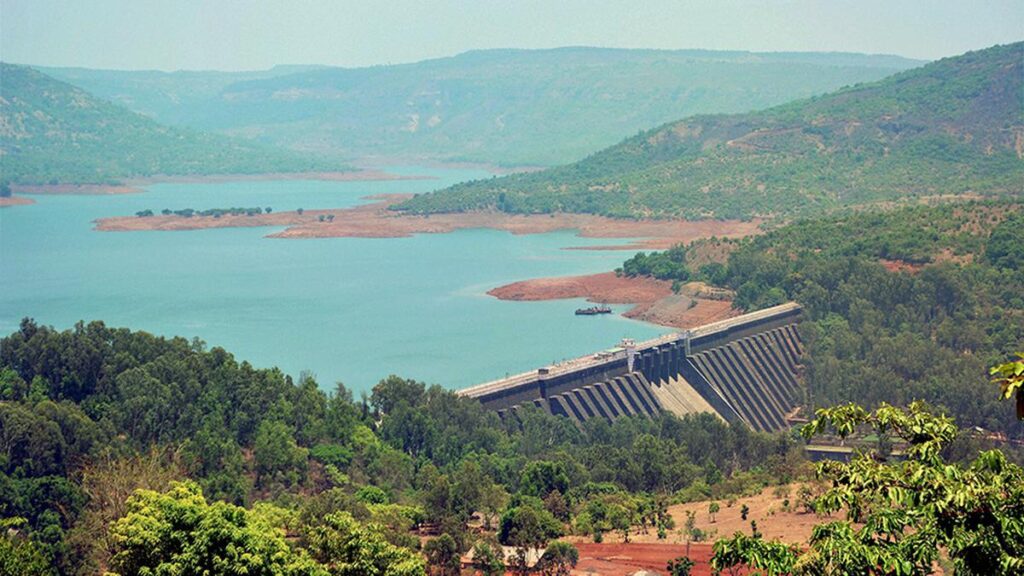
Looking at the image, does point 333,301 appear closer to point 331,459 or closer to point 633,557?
point 331,459

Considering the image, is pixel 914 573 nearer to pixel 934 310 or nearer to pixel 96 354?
pixel 96 354

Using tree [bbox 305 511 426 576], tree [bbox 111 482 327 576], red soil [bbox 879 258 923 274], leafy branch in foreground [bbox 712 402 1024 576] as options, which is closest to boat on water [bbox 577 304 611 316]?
red soil [bbox 879 258 923 274]

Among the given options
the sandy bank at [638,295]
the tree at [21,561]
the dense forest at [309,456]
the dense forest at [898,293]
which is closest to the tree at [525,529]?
the dense forest at [309,456]

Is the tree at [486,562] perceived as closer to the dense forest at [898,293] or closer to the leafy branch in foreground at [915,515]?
the leafy branch in foreground at [915,515]

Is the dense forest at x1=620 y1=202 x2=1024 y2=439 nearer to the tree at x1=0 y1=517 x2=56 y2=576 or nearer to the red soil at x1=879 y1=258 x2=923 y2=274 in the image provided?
the red soil at x1=879 y1=258 x2=923 y2=274

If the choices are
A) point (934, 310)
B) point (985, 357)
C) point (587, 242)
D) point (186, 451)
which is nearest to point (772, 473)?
point (186, 451)

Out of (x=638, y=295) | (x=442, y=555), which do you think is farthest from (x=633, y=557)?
(x=638, y=295)
